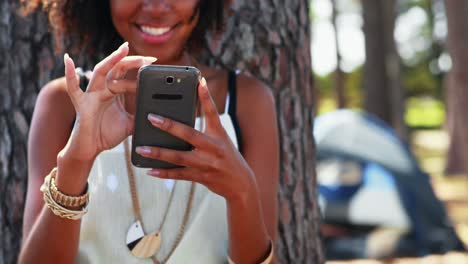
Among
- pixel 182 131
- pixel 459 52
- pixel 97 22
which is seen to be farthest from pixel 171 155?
pixel 459 52

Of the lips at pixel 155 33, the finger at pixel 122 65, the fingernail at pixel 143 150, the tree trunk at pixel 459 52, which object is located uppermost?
the lips at pixel 155 33

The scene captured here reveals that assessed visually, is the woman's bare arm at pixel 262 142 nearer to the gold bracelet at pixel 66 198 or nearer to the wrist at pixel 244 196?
the wrist at pixel 244 196

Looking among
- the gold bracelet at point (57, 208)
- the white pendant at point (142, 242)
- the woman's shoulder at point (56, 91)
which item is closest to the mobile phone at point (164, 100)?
the gold bracelet at point (57, 208)

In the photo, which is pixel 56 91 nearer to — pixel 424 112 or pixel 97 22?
pixel 97 22

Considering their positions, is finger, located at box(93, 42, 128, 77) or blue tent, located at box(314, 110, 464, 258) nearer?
finger, located at box(93, 42, 128, 77)

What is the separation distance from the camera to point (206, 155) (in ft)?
6.14

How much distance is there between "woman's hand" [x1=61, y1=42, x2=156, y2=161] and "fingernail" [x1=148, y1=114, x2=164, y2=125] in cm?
9

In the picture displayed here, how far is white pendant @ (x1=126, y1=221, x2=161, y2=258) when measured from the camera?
7.30 feet

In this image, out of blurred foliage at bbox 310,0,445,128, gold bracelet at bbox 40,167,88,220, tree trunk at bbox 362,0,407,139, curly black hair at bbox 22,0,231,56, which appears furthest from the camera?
blurred foliage at bbox 310,0,445,128

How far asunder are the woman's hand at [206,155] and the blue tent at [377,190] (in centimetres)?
524

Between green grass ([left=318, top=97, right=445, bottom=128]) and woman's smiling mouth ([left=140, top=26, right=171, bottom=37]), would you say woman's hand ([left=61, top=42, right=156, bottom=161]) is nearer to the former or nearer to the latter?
woman's smiling mouth ([left=140, top=26, right=171, bottom=37])

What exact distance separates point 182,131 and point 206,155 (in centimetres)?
9

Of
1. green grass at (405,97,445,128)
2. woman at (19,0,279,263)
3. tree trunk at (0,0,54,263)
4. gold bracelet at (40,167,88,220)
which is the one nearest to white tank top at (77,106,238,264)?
woman at (19,0,279,263)

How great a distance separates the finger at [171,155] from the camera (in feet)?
6.04
